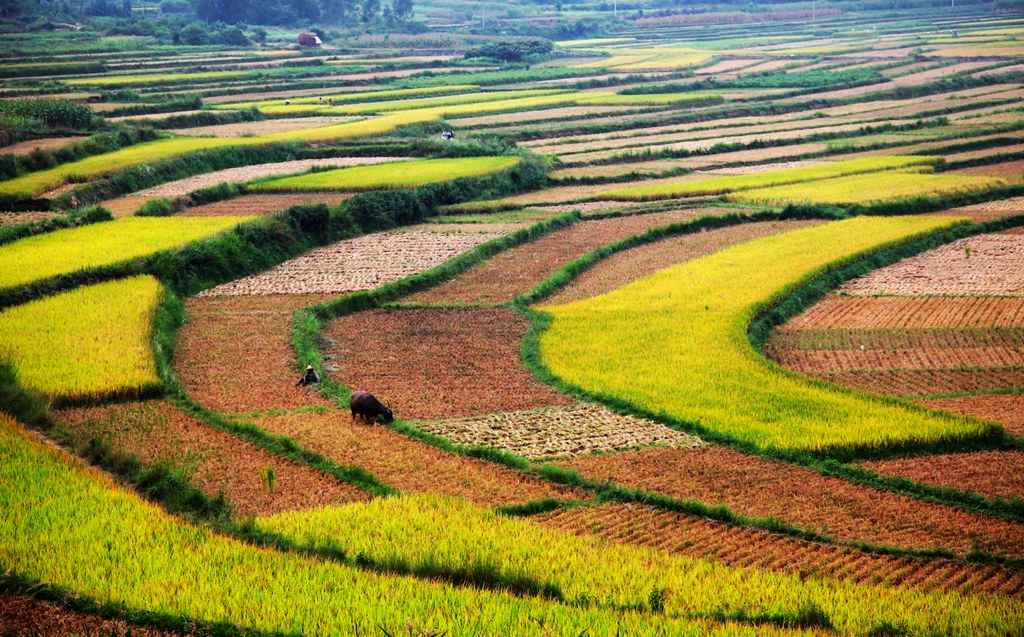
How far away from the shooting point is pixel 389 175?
101 feet

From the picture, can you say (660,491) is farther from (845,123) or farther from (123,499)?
(845,123)

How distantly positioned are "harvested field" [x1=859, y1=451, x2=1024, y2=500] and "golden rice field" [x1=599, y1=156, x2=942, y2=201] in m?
19.0

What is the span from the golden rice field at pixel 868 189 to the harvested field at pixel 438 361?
1255 cm

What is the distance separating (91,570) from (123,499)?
1554mm

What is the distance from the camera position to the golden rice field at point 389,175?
2916 cm

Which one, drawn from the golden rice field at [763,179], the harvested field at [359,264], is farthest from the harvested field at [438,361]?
the golden rice field at [763,179]

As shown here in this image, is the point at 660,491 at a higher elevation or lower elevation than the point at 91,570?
lower

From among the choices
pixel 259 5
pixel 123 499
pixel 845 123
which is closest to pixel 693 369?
pixel 123 499

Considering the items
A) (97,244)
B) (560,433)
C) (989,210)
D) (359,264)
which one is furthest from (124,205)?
(989,210)

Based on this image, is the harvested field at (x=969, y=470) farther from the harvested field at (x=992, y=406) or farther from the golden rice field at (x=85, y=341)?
the golden rice field at (x=85, y=341)

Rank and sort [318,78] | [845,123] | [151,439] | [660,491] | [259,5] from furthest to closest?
1. [259,5]
2. [318,78]
3. [845,123]
4. [151,439]
5. [660,491]

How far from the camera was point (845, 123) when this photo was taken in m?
44.2

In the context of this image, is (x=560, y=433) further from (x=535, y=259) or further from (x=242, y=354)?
(x=535, y=259)

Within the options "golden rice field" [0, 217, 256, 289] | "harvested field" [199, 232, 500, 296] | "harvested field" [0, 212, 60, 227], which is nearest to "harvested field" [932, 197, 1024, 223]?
"harvested field" [199, 232, 500, 296]
